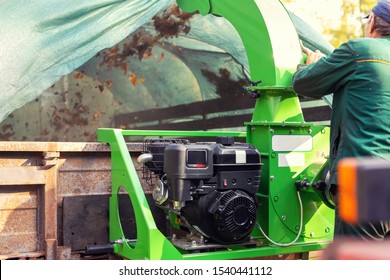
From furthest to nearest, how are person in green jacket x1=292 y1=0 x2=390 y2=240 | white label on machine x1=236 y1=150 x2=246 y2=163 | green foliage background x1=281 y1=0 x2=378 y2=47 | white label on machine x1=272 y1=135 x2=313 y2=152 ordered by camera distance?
green foliage background x1=281 y1=0 x2=378 y2=47 < white label on machine x1=272 y1=135 x2=313 y2=152 < white label on machine x1=236 y1=150 x2=246 y2=163 < person in green jacket x1=292 y1=0 x2=390 y2=240

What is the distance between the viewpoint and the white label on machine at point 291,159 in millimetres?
3211


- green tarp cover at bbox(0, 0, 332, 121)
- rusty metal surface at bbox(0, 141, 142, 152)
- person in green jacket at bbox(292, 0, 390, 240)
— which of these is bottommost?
rusty metal surface at bbox(0, 141, 142, 152)

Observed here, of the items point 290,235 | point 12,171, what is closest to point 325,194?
point 290,235

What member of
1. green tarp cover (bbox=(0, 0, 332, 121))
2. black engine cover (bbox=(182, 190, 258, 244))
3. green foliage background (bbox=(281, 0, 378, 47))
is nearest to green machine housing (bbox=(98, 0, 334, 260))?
black engine cover (bbox=(182, 190, 258, 244))

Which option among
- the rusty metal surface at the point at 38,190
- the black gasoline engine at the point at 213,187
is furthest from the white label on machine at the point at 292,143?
the rusty metal surface at the point at 38,190

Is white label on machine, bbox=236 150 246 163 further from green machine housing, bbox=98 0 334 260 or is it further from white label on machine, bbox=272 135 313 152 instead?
white label on machine, bbox=272 135 313 152

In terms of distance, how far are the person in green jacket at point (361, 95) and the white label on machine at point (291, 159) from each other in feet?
1.35

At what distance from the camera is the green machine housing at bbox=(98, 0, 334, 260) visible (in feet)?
9.48

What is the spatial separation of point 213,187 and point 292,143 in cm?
64

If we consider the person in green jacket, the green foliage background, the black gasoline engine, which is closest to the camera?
the person in green jacket

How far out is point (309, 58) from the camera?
346 cm

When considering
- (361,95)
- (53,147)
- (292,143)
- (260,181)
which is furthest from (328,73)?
(53,147)

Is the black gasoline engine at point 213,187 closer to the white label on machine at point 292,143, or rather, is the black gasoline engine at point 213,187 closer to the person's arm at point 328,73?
the white label on machine at point 292,143

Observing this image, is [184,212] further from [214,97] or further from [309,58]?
[214,97]
